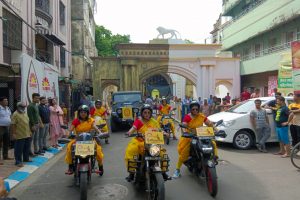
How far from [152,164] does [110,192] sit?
1.26 metres

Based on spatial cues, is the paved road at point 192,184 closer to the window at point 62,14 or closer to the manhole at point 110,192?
the manhole at point 110,192

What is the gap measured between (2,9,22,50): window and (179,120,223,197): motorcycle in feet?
29.8

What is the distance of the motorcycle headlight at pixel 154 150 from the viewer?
5608 mm

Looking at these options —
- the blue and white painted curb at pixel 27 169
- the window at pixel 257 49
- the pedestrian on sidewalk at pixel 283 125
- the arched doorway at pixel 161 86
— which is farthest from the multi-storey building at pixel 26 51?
the arched doorway at pixel 161 86

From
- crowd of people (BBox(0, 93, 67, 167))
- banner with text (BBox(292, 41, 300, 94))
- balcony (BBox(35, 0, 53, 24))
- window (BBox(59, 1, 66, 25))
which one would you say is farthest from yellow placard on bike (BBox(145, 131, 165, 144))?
window (BBox(59, 1, 66, 25))

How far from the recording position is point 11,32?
45.0 feet

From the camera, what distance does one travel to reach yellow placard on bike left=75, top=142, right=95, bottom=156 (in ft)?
19.6

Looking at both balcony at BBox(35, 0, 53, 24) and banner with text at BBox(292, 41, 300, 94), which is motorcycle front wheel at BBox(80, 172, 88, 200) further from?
balcony at BBox(35, 0, 53, 24)

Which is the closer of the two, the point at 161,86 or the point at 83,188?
the point at 83,188

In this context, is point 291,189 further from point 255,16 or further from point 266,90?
point 255,16

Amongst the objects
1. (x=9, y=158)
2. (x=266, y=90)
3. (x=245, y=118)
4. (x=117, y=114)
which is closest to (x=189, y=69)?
(x=266, y=90)

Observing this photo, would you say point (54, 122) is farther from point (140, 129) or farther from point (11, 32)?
point (140, 129)

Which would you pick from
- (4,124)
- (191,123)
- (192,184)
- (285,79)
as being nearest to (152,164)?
(192,184)

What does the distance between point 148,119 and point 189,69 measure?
19415mm
